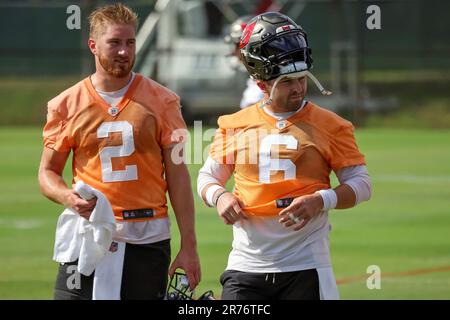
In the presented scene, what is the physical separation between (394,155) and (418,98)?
9.87 m

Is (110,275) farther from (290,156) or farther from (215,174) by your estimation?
(290,156)

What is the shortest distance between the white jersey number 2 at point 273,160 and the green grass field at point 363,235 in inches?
164

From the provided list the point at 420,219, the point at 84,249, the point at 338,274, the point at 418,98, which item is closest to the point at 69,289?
the point at 84,249

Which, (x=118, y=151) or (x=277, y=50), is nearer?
(x=277, y=50)

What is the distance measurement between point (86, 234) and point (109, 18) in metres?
1.24

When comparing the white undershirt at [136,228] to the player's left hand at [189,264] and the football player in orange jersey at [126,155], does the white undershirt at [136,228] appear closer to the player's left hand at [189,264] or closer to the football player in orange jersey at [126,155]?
the football player in orange jersey at [126,155]

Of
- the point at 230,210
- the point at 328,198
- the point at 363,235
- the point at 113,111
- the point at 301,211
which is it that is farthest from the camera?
the point at 363,235

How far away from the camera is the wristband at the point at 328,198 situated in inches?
228

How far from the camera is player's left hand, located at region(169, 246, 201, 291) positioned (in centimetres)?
627

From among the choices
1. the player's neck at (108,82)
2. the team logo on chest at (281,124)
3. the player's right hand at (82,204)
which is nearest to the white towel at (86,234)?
the player's right hand at (82,204)

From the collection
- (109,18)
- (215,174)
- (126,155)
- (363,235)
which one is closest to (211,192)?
(215,174)

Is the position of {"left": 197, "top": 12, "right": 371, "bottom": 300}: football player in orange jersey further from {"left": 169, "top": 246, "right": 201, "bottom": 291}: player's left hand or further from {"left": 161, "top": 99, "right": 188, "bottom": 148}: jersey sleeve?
{"left": 161, "top": 99, "right": 188, "bottom": 148}: jersey sleeve

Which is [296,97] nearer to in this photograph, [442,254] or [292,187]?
[292,187]

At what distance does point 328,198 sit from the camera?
5797mm
